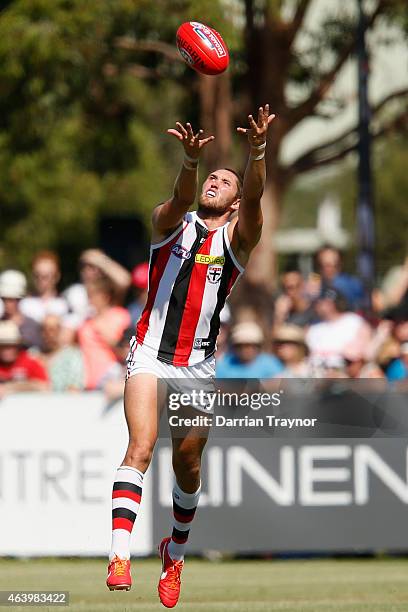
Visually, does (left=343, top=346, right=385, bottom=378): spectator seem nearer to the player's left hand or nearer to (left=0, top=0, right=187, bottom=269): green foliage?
the player's left hand

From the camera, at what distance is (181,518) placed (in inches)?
393

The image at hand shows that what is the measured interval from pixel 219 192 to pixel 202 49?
863mm

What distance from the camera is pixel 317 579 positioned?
11516 mm

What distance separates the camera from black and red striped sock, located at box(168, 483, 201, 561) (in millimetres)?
9898

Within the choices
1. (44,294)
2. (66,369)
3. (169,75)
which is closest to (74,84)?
(169,75)

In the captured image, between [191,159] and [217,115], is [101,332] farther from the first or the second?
[217,115]

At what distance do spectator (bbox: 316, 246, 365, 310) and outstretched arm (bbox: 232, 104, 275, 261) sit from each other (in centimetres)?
590

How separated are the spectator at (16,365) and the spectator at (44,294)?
141cm

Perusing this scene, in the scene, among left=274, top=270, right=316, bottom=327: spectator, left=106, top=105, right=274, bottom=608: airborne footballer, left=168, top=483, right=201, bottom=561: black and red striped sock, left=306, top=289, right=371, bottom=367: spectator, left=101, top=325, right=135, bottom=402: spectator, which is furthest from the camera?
left=274, top=270, right=316, bottom=327: spectator

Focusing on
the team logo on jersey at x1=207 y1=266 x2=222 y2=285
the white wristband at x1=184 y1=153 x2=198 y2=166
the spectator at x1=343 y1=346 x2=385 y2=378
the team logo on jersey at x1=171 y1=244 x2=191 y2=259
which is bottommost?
the spectator at x1=343 y1=346 x2=385 y2=378

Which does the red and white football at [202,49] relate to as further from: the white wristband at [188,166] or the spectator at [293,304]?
the spectator at [293,304]

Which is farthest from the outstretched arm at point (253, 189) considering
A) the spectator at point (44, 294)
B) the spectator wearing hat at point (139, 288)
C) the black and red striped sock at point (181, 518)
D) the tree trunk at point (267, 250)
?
the tree trunk at point (267, 250)

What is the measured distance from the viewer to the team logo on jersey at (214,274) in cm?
937

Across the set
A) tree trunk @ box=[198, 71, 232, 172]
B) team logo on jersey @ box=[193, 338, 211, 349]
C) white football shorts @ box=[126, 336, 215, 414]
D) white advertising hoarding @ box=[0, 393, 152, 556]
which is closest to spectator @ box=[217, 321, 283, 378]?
white advertising hoarding @ box=[0, 393, 152, 556]
